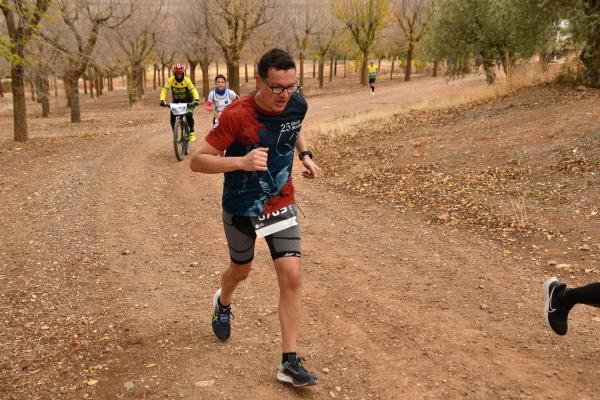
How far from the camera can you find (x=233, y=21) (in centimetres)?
2891

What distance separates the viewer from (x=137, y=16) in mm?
33406

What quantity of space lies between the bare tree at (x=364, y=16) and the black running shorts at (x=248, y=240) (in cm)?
4281

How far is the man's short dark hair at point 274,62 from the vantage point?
10.0 ft

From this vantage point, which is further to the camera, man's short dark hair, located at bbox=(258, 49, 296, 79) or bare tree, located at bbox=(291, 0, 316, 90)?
bare tree, located at bbox=(291, 0, 316, 90)

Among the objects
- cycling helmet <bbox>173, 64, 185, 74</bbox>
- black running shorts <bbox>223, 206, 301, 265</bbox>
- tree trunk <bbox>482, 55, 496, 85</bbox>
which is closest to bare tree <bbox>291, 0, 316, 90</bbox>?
tree trunk <bbox>482, 55, 496, 85</bbox>

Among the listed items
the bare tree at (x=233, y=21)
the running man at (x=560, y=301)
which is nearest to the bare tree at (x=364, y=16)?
the bare tree at (x=233, y=21)

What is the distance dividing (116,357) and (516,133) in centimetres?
930

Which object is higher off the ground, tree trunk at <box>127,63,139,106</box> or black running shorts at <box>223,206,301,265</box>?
tree trunk at <box>127,63,139,106</box>

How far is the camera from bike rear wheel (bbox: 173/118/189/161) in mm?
11812

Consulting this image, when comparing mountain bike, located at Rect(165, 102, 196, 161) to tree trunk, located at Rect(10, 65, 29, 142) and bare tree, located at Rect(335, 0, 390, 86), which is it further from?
bare tree, located at Rect(335, 0, 390, 86)

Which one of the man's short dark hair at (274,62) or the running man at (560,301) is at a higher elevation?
the man's short dark hair at (274,62)

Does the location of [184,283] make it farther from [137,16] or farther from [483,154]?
[137,16]

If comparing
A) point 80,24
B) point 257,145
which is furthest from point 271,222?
point 80,24

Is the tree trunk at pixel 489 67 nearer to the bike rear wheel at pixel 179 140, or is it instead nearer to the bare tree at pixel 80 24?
the bike rear wheel at pixel 179 140
